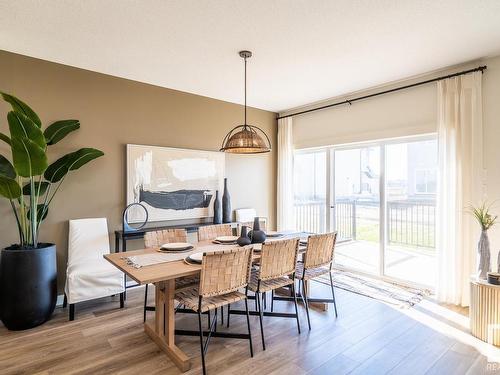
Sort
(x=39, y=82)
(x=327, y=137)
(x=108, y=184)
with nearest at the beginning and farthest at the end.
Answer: (x=39, y=82) < (x=108, y=184) < (x=327, y=137)

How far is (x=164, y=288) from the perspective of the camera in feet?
8.22

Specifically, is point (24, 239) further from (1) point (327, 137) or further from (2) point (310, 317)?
(1) point (327, 137)

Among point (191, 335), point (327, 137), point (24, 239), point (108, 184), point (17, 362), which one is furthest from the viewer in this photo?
point (327, 137)

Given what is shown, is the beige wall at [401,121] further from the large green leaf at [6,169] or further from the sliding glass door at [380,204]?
the large green leaf at [6,169]

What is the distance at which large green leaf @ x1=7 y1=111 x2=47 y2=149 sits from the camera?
2.47 metres

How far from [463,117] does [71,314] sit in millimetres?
4691

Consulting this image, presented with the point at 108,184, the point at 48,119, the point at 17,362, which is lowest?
the point at 17,362

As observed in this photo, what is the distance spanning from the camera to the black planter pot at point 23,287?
2.69 metres

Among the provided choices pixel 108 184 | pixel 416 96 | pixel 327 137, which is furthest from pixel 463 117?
pixel 108 184

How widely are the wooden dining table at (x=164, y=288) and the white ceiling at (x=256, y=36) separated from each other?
2009 mm

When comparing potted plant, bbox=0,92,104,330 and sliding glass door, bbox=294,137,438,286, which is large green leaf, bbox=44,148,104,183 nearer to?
potted plant, bbox=0,92,104,330

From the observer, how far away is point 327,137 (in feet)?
15.7

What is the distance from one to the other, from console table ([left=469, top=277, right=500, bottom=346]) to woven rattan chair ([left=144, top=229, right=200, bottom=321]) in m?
2.59

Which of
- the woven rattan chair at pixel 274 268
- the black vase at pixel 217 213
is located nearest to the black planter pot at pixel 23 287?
the woven rattan chair at pixel 274 268
